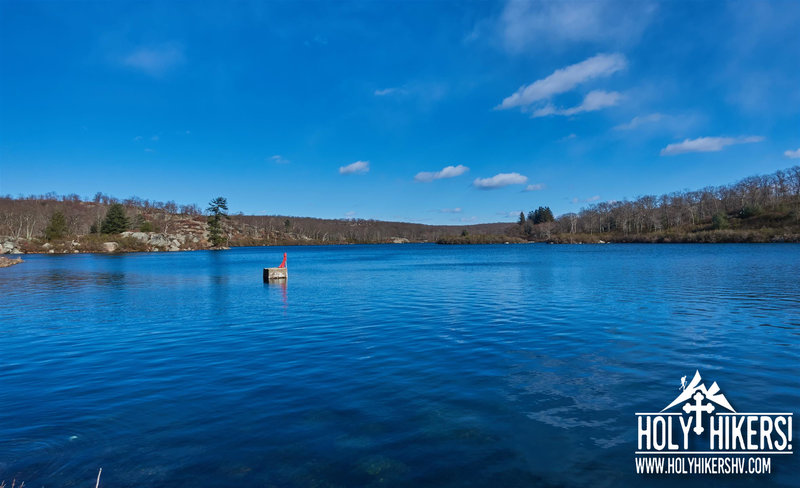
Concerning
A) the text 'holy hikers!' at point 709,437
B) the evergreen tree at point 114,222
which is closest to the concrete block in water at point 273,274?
the text 'holy hikers!' at point 709,437

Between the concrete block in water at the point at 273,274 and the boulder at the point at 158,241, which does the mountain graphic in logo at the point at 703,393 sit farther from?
the boulder at the point at 158,241

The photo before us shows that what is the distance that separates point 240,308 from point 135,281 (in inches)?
889

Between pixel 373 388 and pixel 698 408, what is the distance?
7152mm

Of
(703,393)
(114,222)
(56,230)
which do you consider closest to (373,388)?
(703,393)

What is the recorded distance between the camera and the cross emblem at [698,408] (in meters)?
8.08

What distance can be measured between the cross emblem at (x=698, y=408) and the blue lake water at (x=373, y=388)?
42 centimetres

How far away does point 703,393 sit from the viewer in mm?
9562

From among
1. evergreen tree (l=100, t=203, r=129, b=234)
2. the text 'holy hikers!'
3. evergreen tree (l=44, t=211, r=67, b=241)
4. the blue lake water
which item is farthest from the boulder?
the text 'holy hikers!'

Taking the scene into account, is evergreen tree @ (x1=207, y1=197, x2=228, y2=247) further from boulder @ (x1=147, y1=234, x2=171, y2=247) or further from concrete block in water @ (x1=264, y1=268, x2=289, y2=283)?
concrete block in water @ (x1=264, y1=268, x2=289, y2=283)

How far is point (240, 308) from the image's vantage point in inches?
967

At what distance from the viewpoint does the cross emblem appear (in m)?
8.08

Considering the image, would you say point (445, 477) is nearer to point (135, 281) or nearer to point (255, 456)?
point (255, 456)

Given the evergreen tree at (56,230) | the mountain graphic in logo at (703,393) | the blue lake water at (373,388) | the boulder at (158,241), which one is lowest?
the blue lake water at (373,388)

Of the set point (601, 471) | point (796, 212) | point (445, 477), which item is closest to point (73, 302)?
point (445, 477)
